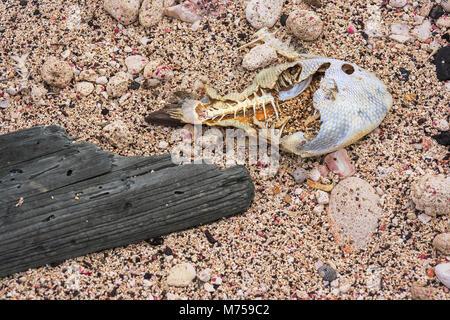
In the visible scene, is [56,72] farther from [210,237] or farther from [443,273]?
[443,273]

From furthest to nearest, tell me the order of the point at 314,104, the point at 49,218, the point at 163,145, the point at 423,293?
the point at 163,145
the point at 314,104
the point at 49,218
the point at 423,293

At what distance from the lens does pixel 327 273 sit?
2785mm

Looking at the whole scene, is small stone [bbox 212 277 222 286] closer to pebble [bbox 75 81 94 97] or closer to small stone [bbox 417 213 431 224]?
small stone [bbox 417 213 431 224]

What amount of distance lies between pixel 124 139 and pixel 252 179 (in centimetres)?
99

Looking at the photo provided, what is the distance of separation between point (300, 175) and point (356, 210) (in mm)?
456

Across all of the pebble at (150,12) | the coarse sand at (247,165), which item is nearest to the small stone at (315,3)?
the coarse sand at (247,165)

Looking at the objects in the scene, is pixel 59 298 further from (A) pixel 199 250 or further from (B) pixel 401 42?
(B) pixel 401 42

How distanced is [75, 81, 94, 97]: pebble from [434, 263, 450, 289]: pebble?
2.80 meters

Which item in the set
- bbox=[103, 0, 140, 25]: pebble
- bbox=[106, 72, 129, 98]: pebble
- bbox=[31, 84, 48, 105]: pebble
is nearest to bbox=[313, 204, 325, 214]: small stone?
bbox=[106, 72, 129, 98]: pebble

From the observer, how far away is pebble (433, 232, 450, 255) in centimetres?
273

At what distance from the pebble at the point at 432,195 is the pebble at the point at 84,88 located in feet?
8.24

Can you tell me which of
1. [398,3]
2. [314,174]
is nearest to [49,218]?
[314,174]

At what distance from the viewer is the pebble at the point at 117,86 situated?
3.28m
